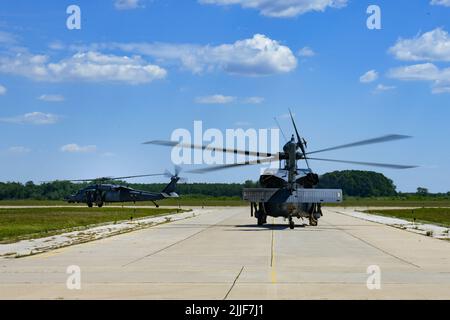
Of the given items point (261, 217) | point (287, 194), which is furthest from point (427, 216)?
point (287, 194)

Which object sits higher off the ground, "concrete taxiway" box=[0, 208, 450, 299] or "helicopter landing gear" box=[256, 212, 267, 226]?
"helicopter landing gear" box=[256, 212, 267, 226]

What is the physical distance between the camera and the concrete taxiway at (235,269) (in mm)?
16109

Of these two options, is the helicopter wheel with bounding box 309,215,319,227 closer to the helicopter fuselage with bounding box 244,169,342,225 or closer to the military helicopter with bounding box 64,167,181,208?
the helicopter fuselage with bounding box 244,169,342,225

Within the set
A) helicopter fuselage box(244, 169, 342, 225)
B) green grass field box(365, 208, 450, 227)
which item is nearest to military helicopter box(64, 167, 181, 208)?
green grass field box(365, 208, 450, 227)

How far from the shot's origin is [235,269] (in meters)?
21.2

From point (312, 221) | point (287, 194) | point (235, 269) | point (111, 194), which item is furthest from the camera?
point (111, 194)

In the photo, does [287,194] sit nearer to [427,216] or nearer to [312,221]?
[312,221]

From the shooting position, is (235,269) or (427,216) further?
(427,216)

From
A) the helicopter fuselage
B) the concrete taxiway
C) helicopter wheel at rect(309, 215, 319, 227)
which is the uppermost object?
the helicopter fuselage

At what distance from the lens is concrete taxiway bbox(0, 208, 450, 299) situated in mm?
16109

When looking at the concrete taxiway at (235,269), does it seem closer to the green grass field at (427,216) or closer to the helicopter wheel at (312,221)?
the helicopter wheel at (312,221)
